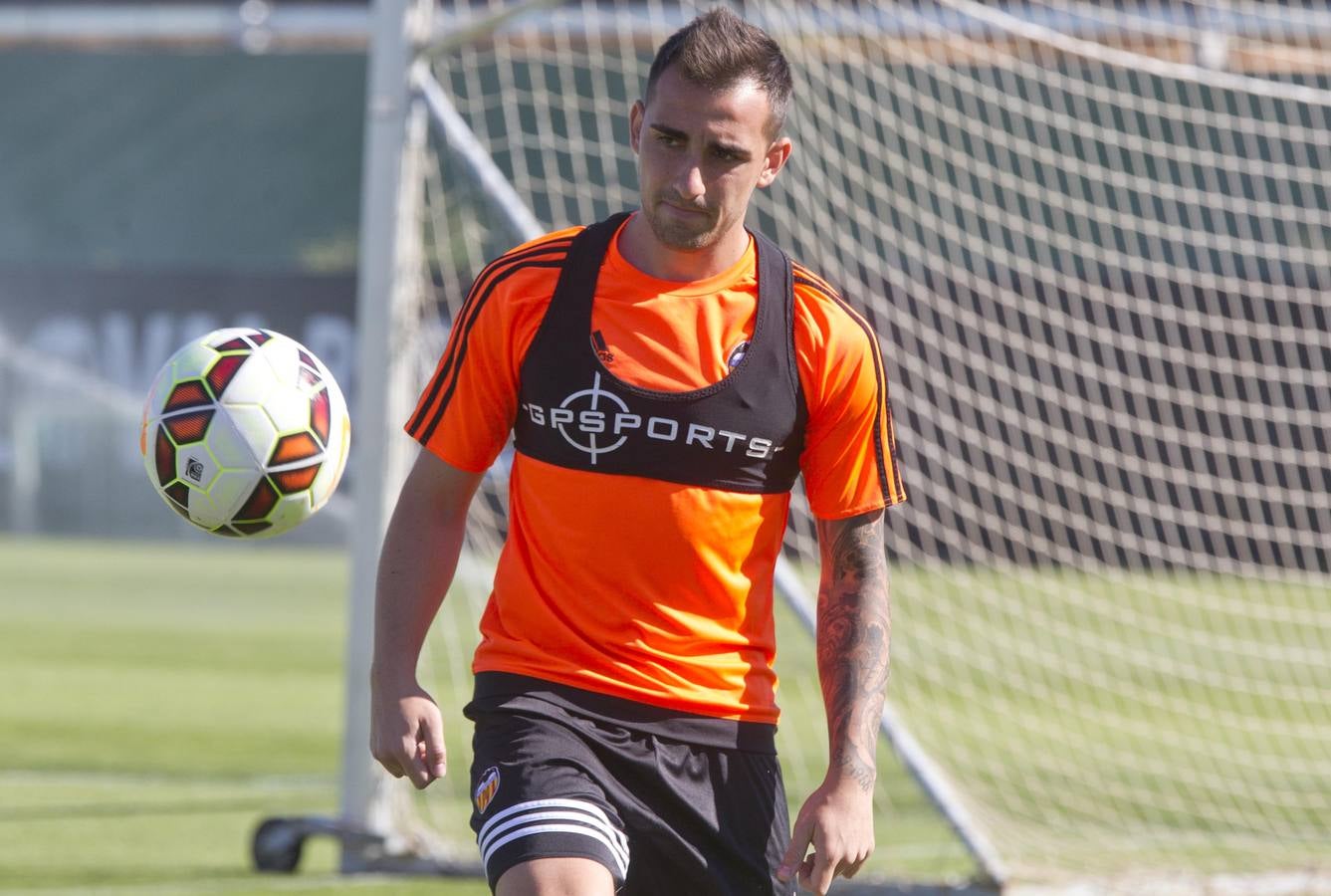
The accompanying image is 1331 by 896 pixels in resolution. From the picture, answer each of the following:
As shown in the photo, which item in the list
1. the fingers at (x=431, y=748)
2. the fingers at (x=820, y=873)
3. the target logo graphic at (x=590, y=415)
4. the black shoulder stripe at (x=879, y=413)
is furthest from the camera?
the black shoulder stripe at (x=879, y=413)

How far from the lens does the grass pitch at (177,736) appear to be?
5578mm

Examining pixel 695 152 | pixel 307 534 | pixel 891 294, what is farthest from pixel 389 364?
pixel 307 534

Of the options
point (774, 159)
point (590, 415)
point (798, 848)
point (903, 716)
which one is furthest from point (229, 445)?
point (903, 716)

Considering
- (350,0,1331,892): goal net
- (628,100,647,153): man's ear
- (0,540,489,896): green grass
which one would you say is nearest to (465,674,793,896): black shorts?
(628,100,647,153): man's ear

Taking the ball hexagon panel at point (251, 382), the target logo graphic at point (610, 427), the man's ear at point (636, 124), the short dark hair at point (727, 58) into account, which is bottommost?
the ball hexagon panel at point (251, 382)

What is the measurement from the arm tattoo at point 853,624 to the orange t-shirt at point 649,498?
0.06 meters

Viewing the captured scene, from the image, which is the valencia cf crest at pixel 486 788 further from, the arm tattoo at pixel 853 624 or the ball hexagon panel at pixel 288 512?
the ball hexagon panel at pixel 288 512

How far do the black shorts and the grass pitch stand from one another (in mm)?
2483

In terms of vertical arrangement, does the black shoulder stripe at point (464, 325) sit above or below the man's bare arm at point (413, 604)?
above

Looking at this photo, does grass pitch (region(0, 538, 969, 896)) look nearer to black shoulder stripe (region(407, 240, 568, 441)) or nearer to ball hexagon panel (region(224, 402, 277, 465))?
ball hexagon panel (region(224, 402, 277, 465))

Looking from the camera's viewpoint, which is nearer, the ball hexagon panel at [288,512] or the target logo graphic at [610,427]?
the target logo graphic at [610,427]

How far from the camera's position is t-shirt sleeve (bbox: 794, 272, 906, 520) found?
113 inches

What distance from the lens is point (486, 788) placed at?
270cm

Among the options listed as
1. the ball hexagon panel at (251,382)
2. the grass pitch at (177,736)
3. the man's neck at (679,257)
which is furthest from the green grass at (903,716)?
the man's neck at (679,257)
